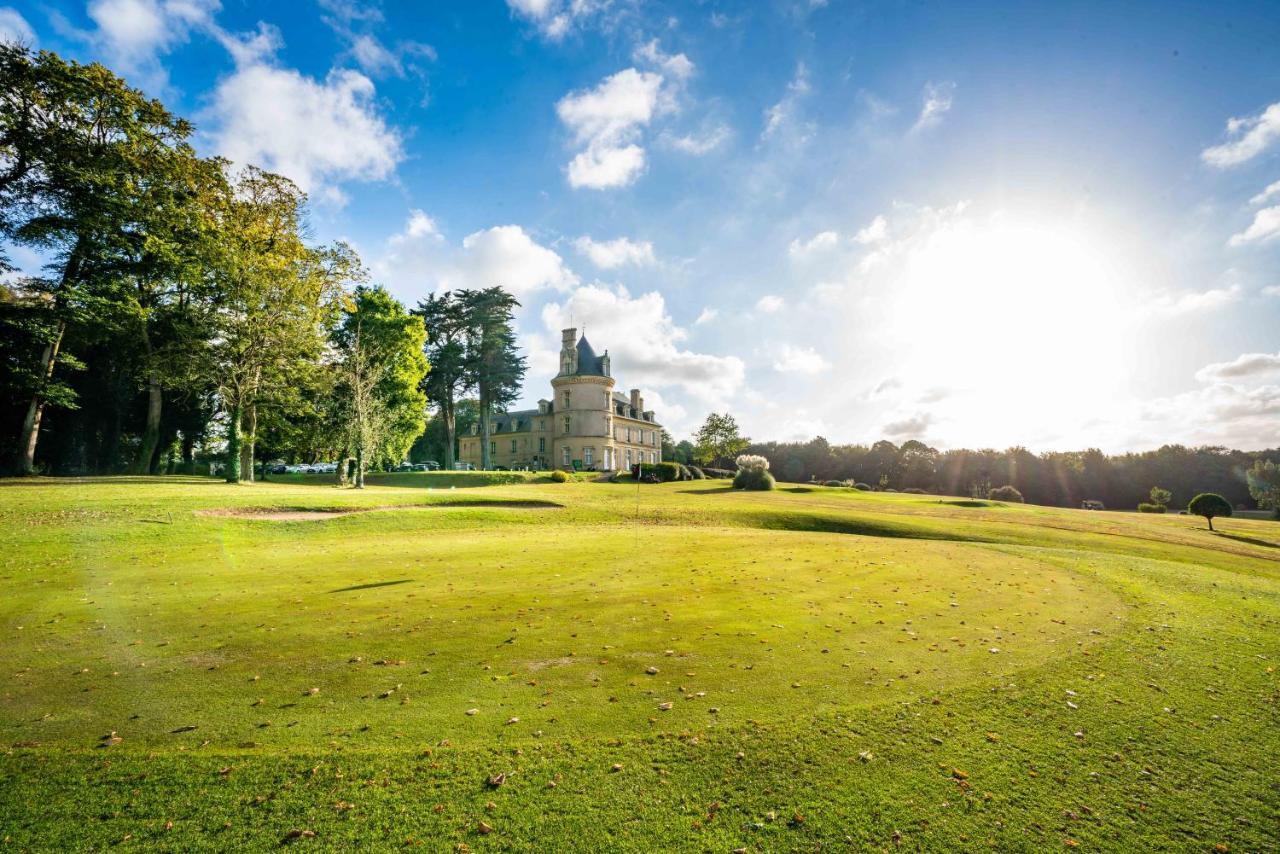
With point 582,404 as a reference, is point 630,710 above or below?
below

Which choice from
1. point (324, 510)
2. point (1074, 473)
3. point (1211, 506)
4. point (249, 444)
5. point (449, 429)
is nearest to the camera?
point (324, 510)

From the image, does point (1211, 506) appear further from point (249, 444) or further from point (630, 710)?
point (249, 444)

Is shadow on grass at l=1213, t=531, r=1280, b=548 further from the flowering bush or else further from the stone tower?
the stone tower

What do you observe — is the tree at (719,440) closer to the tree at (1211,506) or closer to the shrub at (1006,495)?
the shrub at (1006,495)

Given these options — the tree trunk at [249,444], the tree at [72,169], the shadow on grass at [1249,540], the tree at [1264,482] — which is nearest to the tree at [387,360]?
the tree trunk at [249,444]

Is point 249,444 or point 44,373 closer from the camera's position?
point 44,373

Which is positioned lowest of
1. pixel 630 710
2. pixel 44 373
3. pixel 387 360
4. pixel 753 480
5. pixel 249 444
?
pixel 630 710

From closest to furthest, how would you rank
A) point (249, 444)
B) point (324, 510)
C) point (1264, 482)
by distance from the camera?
point (324, 510), point (249, 444), point (1264, 482)

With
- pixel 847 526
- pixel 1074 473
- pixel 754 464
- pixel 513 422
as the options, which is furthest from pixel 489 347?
pixel 1074 473

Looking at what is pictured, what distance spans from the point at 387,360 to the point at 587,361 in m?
24.7

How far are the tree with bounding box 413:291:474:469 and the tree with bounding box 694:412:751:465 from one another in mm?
29287

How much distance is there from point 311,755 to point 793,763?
3852mm

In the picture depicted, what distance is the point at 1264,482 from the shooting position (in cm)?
6366

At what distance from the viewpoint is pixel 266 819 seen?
3.57 meters
